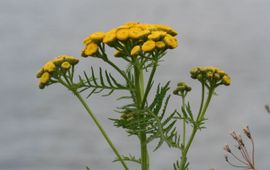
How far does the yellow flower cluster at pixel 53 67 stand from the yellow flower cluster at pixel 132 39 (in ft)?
1.81

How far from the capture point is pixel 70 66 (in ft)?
20.4

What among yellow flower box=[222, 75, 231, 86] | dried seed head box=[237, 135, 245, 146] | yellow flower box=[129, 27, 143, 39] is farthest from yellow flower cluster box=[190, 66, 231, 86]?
yellow flower box=[129, 27, 143, 39]

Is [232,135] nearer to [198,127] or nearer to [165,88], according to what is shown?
[198,127]

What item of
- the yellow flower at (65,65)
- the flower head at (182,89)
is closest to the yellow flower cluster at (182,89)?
the flower head at (182,89)

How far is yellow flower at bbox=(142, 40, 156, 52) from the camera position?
5316 millimetres

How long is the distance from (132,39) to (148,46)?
20cm

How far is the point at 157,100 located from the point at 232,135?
3.63ft

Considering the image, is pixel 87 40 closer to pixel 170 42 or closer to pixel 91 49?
pixel 91 49

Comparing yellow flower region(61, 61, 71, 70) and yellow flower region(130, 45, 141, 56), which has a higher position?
yellow flower region(61, 61, 71, 70)

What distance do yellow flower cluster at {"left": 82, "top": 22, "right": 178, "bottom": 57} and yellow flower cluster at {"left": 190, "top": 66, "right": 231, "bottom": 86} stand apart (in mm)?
1549

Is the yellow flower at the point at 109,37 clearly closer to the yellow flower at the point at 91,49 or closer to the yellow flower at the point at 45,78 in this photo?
the yellow flower at the point at 91,49

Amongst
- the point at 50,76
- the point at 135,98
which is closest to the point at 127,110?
the point at 135,98

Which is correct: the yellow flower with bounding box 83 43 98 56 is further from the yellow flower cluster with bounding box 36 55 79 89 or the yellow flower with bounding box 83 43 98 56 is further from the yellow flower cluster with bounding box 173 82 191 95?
the yellow flower cluster with bounding box 173 82 191 95

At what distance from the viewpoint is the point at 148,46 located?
17.5 feet
